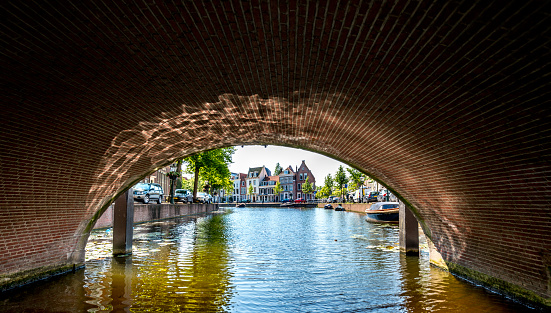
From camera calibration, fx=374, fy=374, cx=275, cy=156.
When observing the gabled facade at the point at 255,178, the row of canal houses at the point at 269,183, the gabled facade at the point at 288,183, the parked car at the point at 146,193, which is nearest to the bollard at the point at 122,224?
the parked car at the point at 146,193

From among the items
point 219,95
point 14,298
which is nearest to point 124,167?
point 14,298

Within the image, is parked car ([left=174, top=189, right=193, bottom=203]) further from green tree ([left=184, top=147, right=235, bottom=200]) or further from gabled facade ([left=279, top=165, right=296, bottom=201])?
gabled facade ([left=279, top=165, right=296, bottom=201])

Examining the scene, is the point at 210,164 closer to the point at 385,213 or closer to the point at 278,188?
the point at 385,213

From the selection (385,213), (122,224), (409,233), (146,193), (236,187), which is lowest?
(385,213)

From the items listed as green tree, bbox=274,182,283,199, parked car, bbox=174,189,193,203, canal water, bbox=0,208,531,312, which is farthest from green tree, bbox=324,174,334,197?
canal water, bbox=0,208,531,312

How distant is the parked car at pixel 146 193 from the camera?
25.2 metres

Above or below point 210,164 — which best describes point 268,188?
below

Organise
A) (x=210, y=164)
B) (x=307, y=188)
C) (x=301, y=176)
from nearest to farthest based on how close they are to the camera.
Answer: (x=210, y=164)
(x=307, y=188)
(x=301, y=176)

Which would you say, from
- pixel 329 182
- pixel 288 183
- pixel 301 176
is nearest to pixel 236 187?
pixel 288 183

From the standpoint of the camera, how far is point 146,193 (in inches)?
1012

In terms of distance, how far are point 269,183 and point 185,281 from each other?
99.5 metres

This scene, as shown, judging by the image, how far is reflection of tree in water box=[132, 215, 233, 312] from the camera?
21.0 feet

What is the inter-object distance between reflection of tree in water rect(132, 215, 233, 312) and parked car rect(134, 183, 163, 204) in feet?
44.3

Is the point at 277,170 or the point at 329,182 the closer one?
the point at 329,182
